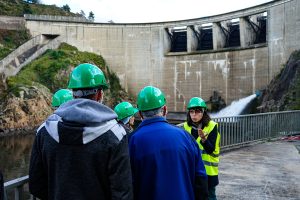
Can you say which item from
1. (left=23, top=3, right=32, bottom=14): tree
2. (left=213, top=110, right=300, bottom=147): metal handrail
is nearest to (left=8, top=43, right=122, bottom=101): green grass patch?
(left=23, top=3, right=32, bottom=14): tree

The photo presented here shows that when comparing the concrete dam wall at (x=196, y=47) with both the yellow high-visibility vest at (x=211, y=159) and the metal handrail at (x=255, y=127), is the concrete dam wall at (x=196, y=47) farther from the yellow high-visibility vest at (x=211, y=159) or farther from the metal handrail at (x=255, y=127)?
the yellow high-visibility vest at (x=211, y=159)

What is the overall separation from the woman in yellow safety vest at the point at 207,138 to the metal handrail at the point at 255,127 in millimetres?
5376

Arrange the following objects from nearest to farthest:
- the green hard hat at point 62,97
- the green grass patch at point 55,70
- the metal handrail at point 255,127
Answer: the green hard hat at point 62,97 < the metal handrail at point 255,127 < the green grass patch at point 55,70

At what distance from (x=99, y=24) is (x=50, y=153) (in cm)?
4418

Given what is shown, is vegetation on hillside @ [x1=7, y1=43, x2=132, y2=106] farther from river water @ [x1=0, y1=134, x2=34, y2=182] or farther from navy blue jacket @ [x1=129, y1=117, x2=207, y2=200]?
navy blue jacket @ [x1=129, y1=117, x2=207, y2=200]

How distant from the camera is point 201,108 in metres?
4.16

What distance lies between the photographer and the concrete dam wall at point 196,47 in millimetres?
31750

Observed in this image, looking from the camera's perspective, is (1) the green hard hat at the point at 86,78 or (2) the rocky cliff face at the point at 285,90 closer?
(1) the green hard hat at the point at 86,78

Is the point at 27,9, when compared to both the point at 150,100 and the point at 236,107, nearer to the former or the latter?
the point at 236,107

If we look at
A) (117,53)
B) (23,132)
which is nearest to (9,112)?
(23,132)

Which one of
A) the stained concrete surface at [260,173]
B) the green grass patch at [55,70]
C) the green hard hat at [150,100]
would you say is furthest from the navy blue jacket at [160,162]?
the green grass patch at [55,70]

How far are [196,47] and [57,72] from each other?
15.0 metres

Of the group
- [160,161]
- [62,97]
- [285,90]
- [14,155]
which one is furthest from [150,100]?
[285,90]

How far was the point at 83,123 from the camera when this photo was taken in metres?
2.17
